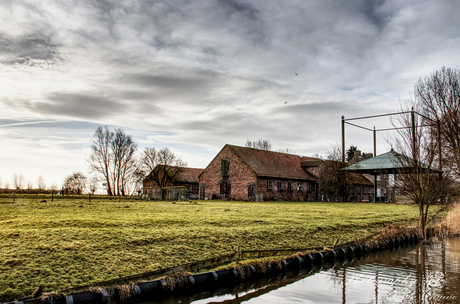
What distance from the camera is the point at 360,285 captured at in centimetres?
843

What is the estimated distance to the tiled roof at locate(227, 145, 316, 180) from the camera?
128ft

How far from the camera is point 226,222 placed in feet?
44.0

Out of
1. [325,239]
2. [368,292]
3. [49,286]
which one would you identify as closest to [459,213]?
[325,239]

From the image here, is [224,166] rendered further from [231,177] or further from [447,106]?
[447,106]

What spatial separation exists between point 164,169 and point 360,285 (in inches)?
1725

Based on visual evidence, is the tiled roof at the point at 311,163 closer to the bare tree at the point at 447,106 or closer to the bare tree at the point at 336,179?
the bare tree at the point at 336,179

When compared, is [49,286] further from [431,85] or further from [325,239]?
[431,85]

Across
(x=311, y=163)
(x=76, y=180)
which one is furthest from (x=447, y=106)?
(x=76, y=180)

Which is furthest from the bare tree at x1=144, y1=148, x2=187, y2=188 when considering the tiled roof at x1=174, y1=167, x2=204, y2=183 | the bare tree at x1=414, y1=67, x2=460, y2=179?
the bare tree at x1=414, y1=67, x2=460, y2=179

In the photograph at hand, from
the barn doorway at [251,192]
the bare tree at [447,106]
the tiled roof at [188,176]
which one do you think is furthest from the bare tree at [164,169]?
the bare tree at [447,106]

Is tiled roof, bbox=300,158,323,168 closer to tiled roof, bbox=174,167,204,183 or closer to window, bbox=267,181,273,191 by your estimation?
window, bbox=267,181,273,191

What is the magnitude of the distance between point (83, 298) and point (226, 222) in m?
7.79

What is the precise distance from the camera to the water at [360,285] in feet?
24.0

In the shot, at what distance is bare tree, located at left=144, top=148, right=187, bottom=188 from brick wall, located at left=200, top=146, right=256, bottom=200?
30.9ft
